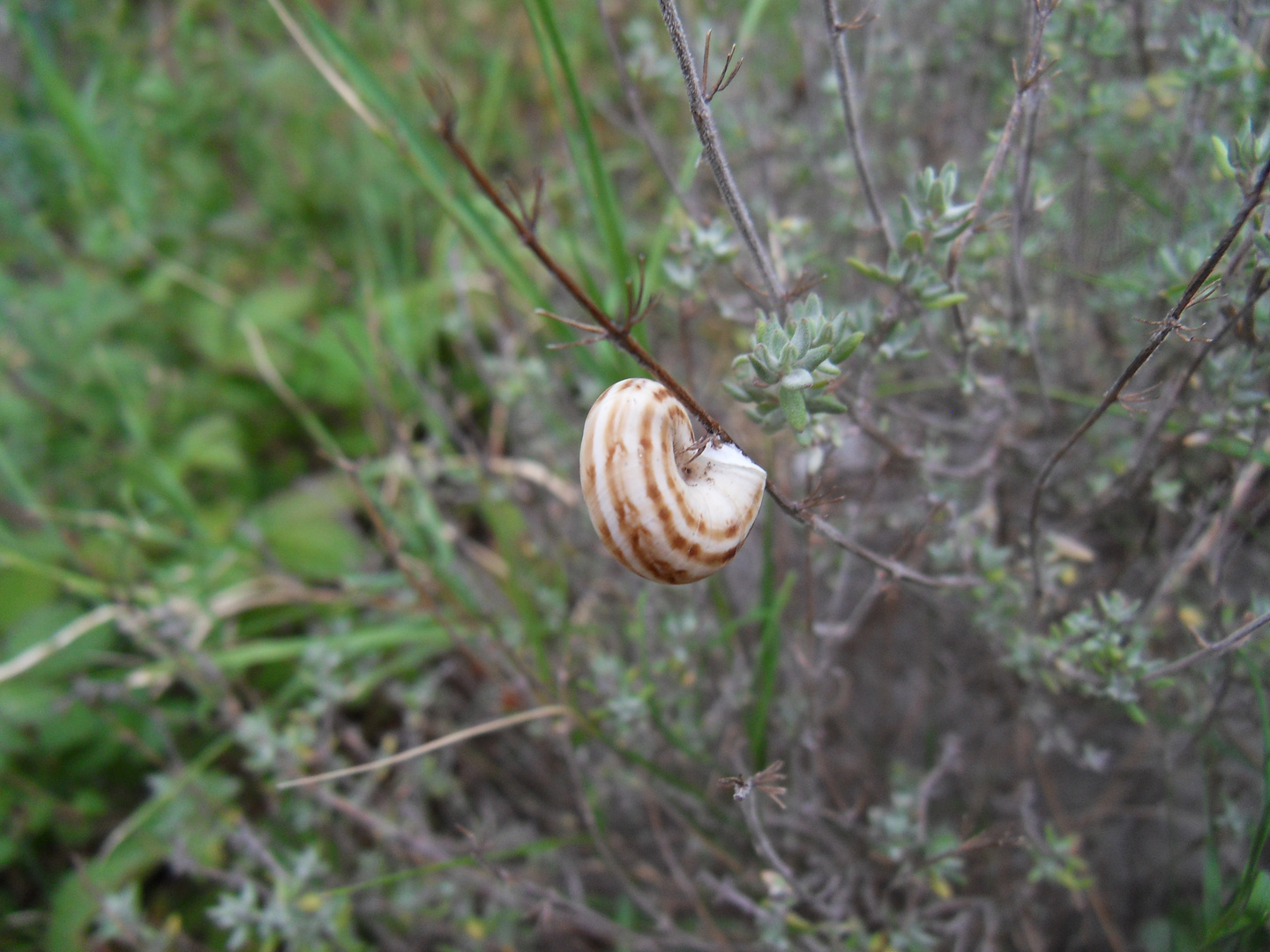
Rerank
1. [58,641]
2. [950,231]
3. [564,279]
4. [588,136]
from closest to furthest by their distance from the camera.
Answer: [564,279], [950,231], [588,136], [58,641]

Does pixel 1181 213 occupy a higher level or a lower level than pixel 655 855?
higher

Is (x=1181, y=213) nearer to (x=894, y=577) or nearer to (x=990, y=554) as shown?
(x=990, y=554)

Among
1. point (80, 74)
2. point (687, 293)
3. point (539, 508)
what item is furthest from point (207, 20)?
point (687, 293)

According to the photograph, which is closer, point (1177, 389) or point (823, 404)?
point (823, 404)

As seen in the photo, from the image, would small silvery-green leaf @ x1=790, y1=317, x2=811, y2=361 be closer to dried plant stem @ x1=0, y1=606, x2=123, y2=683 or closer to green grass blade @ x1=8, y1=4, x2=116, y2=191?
dried plant stem @ x1=0, y1=606, x2=123, y2=683

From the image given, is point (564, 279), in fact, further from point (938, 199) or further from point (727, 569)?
point (727, 569)

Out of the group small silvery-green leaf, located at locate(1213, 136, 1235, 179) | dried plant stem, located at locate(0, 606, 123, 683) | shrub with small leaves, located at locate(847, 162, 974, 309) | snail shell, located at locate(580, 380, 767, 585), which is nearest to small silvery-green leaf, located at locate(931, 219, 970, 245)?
shrub with small leaves, located at locate(847, 162, 974, 309)

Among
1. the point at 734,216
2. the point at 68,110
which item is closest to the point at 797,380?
the point at 734,216
